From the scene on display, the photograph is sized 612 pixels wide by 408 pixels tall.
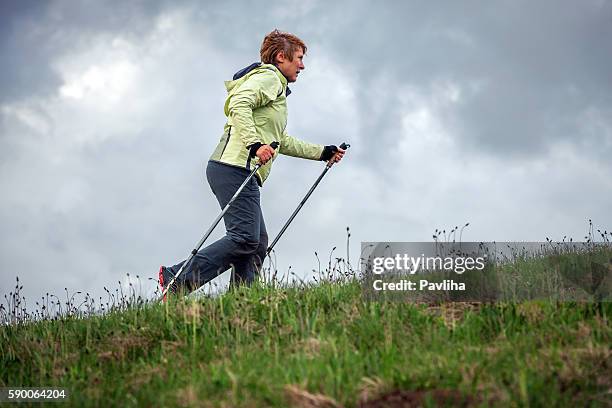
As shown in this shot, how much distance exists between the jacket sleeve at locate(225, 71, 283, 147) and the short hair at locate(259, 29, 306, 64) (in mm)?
390

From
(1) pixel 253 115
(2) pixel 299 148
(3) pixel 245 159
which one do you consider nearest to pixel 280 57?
(1) pixel 253 115

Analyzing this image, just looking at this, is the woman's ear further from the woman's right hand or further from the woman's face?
the woman's right hand

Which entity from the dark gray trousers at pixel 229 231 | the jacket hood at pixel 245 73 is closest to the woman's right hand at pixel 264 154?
the dark gray trousers at pixel 229 231

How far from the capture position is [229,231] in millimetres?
9242

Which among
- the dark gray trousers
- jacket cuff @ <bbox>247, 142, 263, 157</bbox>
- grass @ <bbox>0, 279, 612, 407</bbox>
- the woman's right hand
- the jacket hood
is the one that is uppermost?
the jacket hood

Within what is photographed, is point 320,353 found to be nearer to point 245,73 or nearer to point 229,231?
point 229,231

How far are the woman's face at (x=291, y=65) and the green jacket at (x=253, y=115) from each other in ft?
0.33

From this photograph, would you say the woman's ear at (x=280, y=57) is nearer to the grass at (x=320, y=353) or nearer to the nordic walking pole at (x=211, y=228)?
the nordic walking pole at (x=211, y=228)

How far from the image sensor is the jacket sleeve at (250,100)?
8898mm

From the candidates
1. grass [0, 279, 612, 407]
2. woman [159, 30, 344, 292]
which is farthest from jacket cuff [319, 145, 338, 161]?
grass [0, 279, 612, 407]

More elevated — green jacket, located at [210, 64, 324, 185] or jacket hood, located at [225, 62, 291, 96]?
jacket hood, located at [225, 62, 291, 96]

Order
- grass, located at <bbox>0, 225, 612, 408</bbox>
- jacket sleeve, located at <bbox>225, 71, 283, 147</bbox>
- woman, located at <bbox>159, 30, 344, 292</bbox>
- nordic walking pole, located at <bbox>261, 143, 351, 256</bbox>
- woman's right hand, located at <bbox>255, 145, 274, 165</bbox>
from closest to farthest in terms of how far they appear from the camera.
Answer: grass, located at <bbox>0, 225, 612, 408</bbox>
woman's right hand, located at <bbox>255, 145, 274, 165</bbox>
jacket sleeve, located at <bbox>225, 71, 283, 147</bbox>
woman, located at <bbox>159, 30, 344, 292</bbox>
nordic walking pole, located at <bbox>261, 143, 351, 256</bbox>

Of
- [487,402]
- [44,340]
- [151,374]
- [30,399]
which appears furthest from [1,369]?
[487,402]

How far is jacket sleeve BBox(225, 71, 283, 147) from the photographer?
890 centimetres
